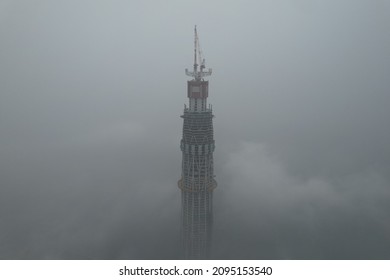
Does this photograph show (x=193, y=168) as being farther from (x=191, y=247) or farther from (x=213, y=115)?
(x=191, y=247)

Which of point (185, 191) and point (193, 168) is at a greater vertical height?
point (193, 168)

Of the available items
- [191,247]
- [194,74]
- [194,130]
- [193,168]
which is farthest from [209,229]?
[194,74]
